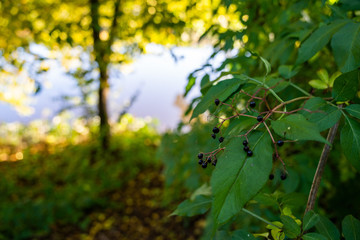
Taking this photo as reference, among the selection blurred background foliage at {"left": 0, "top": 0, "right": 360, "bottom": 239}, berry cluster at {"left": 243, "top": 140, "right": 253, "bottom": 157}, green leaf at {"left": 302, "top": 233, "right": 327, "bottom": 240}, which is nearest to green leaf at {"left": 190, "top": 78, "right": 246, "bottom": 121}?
berry cluster at {"left": 243, "top": 140, "right": 253, "bottom": 157}

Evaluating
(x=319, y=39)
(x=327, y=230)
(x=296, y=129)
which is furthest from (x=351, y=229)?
(x=319, y=39)

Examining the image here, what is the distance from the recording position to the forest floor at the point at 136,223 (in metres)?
3.76

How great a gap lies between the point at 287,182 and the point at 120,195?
3.68m

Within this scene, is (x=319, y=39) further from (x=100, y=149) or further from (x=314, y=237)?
(x=100, y=149)

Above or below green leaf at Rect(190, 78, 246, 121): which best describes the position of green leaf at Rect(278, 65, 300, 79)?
above

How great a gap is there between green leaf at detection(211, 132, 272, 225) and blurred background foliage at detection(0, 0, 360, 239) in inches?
40.8

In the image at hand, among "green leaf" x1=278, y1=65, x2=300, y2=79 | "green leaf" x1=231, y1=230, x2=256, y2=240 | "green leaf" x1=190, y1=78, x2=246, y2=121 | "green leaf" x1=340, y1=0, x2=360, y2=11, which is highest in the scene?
"green leaf" x1=340, y1=0, x2=360, y2=11

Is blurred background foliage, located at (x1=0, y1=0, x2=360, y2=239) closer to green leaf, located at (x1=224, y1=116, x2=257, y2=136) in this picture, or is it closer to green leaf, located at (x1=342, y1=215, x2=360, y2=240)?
green leaf, located at (x1=342, y1=215, x2=360, y2=240)

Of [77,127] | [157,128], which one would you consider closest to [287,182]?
[157,128]

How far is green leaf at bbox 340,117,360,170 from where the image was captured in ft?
2.32

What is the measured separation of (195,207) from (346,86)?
0.57m

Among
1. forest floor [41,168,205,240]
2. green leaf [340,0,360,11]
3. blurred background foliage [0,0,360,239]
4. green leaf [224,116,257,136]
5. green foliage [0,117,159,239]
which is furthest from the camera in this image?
green foliage [0,117,159,239]

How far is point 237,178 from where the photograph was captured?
23.2 inches

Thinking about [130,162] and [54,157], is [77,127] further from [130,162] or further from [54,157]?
[130,162]
